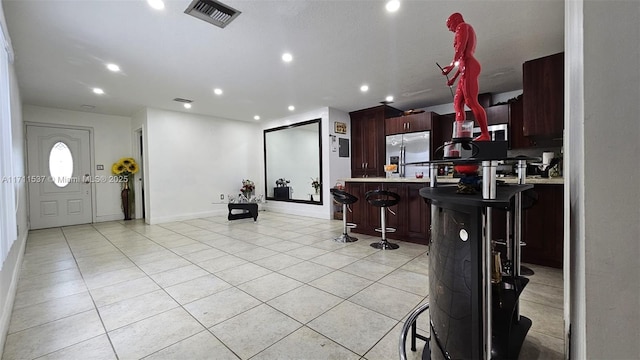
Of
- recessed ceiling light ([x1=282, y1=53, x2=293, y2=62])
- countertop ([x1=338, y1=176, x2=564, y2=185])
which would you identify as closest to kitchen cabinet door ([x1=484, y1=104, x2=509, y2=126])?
countertop ([x1=338, y1=176, x2=564, y2=185])

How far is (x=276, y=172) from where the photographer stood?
332 inches

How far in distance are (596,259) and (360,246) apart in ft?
10.9

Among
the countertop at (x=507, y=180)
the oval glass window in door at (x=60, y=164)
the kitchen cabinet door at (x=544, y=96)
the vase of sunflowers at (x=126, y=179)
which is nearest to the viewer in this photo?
the countertop at (x=507, y=180)

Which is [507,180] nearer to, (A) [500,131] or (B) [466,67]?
(B) [466,67]

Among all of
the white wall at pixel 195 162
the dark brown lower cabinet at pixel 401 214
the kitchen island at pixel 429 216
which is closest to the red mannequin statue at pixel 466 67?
the kitchen island at pixel 429 216

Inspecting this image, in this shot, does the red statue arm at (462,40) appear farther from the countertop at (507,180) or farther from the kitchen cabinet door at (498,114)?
the kitchen cabinet door at (498,114)

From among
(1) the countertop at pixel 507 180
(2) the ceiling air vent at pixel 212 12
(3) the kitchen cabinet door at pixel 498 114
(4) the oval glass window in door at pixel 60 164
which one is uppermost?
(2) the ceiling air vent at pixel 212 12

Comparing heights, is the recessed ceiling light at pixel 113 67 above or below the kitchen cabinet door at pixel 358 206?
above

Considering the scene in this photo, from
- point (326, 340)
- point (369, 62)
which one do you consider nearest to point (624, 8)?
point (326, 340)

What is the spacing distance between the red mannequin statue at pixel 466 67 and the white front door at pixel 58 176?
26.3 ft

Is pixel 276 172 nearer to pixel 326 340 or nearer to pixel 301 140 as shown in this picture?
pixel 301 140

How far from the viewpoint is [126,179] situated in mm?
6676

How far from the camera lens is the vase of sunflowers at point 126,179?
646 centimetres

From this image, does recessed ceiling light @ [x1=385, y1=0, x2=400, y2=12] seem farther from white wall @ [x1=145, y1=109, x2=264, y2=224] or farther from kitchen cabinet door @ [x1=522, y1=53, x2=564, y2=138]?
white wall @ [x1=145, y1=109, x2=264, y2=224]
